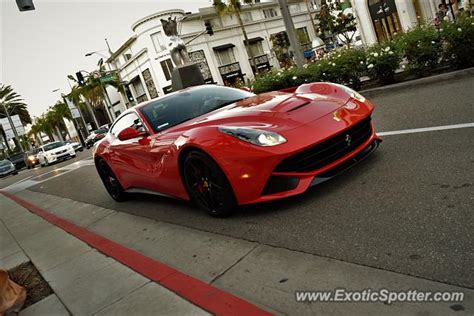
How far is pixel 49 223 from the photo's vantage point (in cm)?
649

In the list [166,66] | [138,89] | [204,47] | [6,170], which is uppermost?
[204,47]

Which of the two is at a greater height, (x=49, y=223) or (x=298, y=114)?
(x=298, y=114)

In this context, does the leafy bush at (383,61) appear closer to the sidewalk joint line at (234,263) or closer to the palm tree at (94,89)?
the sidewalk joint line at (234,263)

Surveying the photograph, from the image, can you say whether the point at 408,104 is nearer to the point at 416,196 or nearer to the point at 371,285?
the point at 416,196

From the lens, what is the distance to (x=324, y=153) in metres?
3.52

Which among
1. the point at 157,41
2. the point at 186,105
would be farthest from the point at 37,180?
the point at 157,41

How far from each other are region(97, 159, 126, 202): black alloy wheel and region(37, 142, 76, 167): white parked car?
20860 millimetres

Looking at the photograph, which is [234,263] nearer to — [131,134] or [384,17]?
[131,134]

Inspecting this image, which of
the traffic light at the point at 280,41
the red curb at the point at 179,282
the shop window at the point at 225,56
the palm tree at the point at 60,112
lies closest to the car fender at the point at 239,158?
the red curb at the point at 179,282

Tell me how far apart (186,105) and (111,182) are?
245 cm

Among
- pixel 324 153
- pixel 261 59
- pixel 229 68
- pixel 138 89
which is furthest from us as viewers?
pixel 138 89

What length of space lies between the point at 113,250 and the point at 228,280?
69.5 inches

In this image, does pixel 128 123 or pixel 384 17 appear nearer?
pixel 128 123

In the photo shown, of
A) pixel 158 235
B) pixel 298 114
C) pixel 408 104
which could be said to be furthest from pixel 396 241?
pixel 408 104
